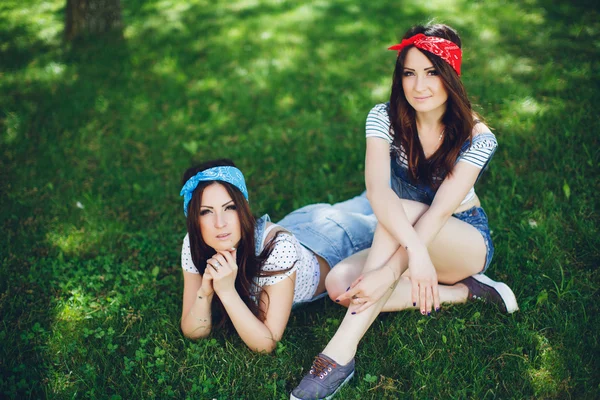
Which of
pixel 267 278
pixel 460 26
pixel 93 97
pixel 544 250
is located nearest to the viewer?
pixel 267 278

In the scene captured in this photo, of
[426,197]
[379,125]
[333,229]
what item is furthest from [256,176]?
[426,197]

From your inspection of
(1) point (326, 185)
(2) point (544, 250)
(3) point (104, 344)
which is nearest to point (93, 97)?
(1) point (326, 185)

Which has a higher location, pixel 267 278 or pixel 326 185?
pixel 267 278

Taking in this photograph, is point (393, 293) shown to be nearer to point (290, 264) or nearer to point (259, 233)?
point (290, 264)

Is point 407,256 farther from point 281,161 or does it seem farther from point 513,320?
point 281,161

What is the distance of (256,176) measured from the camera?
461cm

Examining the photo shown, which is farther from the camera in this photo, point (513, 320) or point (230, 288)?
point (513, 320)

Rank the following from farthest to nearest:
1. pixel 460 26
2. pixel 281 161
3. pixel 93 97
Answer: pixel 460 26 → pixel 93 97 → pixel 281 161

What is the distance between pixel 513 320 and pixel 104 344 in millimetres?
2300

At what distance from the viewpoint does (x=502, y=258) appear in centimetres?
350

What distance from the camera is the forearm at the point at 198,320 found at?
2.96 m

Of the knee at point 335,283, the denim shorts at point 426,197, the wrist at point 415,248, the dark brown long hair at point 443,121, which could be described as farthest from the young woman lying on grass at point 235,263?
the dark brown long hair at point 443,121

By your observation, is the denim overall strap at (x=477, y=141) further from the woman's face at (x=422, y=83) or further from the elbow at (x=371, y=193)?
the elbow at (x=371, y=193)

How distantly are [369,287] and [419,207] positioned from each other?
606mm
